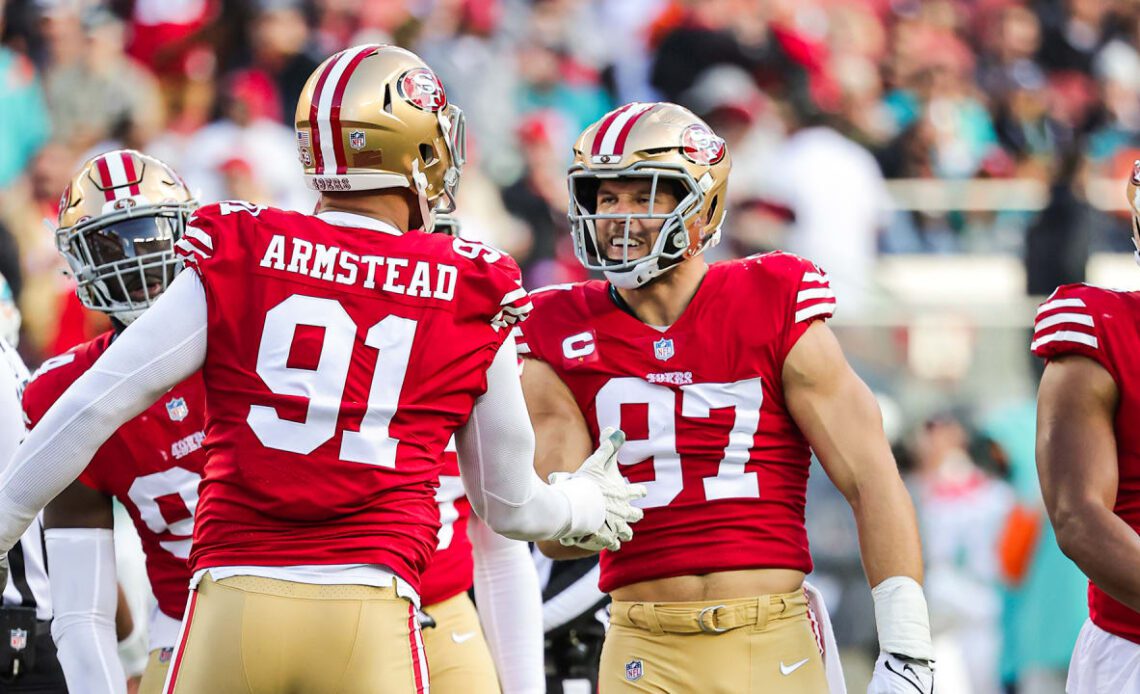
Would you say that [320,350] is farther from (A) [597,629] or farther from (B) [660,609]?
(A) [597,629]

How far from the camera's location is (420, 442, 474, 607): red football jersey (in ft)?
13.8

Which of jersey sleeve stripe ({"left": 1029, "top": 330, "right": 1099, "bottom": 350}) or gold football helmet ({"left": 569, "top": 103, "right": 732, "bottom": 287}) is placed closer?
jersey sleeve stripe ({"left": 1029, "top": 330, "right": 1099, "bottom": 350})

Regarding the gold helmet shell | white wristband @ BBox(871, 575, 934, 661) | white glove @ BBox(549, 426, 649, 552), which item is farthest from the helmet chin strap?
the gold helmet shell

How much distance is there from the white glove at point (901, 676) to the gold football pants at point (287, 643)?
1.12 m

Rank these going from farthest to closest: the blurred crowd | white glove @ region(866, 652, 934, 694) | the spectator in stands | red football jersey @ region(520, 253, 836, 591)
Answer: the spectator in stands, the blurred crowd, red football jersey @ region(520, 253, 836, 591), white glove @ region(866, 652, 934, 694)

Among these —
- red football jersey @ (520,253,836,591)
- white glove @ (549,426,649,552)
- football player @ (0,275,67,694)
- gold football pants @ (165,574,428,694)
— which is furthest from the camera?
football player @ (0,275,67,694)

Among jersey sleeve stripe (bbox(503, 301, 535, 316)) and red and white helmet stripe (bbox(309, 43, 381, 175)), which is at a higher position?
red and white helmet stripe (bbox(309, 43, 381, 175))

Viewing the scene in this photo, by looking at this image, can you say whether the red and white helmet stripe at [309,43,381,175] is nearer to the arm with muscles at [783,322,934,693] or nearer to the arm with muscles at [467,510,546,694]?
the arm with muscles at [783,322,934,693]

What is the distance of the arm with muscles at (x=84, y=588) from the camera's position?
155 inches

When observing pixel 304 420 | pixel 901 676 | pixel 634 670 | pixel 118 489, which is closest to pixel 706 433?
pixel 634 670

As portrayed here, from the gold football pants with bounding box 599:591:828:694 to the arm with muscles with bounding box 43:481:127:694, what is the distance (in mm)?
1224

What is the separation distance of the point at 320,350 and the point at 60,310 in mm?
5832

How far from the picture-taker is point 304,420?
3.08 m

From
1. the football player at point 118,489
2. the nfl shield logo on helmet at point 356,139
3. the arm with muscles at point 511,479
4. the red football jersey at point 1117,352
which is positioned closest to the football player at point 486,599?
the football player at point 118,489
